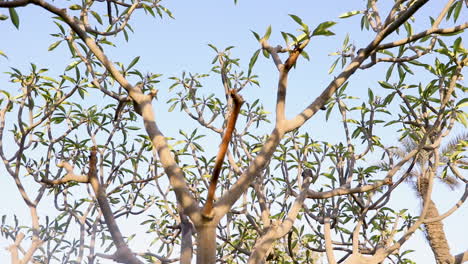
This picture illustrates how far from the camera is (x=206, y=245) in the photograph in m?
2.76

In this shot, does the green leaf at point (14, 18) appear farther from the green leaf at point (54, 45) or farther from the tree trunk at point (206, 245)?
the tree trunk at point (206, 245)

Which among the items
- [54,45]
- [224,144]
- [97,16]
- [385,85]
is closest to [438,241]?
[385,85]

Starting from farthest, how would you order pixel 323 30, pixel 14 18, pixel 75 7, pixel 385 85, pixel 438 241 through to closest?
1. pixel 438 241
2. pixel 385 85
3. pixel 75 7
4. pixel 14 18
5. pixel 323 30

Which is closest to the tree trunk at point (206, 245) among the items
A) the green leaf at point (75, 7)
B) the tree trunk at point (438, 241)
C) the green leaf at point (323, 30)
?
the green leaf at point (323, 30)

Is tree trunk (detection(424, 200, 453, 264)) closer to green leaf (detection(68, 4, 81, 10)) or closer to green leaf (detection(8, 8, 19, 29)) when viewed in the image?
green leaf (detection(68, 4, 81, 10))

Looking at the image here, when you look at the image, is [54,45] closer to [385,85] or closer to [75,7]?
[75,7]

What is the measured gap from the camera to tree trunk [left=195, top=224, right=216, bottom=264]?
2.75m

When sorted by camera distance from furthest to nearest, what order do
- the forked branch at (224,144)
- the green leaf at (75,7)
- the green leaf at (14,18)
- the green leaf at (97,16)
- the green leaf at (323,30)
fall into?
the green leaf at (97,16) → the green leaf at (75,7) → the green leaf at (14,18) → the green leaf at (323,30) → the forked branch at (224,144)

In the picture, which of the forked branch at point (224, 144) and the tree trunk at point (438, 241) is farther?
→ the tree trunk at point (438, 241)

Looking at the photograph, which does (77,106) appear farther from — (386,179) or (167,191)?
(386,179)

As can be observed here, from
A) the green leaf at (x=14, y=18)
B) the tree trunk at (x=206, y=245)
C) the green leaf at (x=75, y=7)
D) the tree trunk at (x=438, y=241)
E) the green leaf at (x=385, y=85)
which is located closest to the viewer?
the tree trunk at (x=206, y=245)

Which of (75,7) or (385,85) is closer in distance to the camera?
(75,7)

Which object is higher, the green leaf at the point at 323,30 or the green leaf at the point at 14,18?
the green leaf at the point at 14,18

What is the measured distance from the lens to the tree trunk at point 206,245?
2.75 metres
